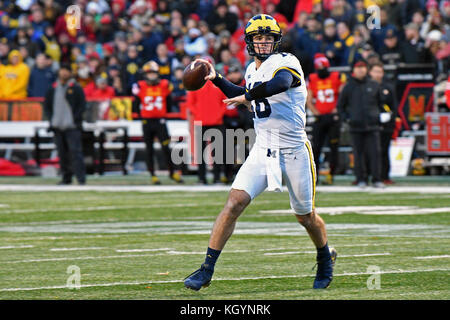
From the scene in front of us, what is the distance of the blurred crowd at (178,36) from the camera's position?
22.8m

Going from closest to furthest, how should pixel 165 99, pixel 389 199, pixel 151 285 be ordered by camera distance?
pixel 151 285 → pixel 389 199 → pixel 165 99

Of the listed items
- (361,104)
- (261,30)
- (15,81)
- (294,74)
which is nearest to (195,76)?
(261,30)

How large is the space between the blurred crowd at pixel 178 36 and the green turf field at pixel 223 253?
5460mm

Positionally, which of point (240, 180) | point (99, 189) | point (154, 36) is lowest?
point (99, 189)

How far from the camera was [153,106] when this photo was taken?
21.9 metres

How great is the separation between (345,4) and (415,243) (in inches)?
554

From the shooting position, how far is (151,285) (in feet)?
→ 26.8

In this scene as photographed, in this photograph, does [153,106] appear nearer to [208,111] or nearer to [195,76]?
[208,111]

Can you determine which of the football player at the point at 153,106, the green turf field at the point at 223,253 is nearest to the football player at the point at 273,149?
the green turf field at the point at 223,253

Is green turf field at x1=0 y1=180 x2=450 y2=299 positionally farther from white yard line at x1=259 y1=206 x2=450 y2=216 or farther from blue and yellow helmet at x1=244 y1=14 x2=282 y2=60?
blue and yellow helmet at x1=244 y1=14 x2=282 y2=60

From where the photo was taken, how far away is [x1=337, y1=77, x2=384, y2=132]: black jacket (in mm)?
19516

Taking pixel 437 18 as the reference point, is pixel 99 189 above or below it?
below
